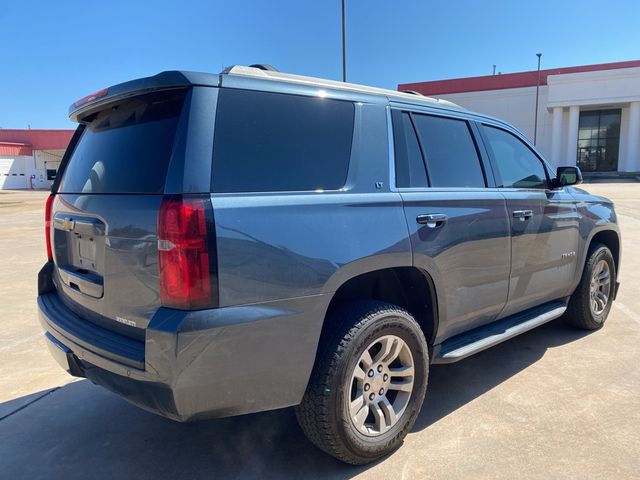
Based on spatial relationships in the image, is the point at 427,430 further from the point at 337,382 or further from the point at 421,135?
the point at 421,135

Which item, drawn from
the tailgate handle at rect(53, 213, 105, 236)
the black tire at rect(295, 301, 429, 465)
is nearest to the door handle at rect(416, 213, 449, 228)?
the black tire at rect(295, 301, 429, 465)

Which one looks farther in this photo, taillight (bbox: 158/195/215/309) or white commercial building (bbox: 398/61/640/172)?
white commercial building (bbox: 398/61/640/172)

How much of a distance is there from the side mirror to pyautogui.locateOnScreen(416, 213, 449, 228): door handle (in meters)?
1.74

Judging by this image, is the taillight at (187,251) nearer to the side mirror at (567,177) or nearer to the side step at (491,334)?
the side step at (491,334)

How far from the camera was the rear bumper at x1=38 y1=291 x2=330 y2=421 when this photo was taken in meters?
2.11

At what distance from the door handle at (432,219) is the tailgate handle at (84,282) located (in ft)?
5.81

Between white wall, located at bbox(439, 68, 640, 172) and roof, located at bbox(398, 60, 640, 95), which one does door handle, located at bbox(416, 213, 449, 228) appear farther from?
roof, located at bbox(398, 60, 640, 95)

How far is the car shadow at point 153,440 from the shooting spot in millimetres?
2729

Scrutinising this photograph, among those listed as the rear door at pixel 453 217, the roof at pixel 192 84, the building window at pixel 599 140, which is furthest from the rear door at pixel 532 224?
the building window at pixel 599 140

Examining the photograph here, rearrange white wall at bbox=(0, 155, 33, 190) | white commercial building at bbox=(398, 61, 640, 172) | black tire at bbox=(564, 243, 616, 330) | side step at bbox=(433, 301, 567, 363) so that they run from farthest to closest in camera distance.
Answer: white wall at bbox=(0, 155, 33, 190) < white commercial building at bbox=(398, 61, 640, 172) < black tire at bbox=(564, 243, 616, 330) < side step at bbox=(433, 301, 567, 363)

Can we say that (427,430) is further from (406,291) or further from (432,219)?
(432,219)

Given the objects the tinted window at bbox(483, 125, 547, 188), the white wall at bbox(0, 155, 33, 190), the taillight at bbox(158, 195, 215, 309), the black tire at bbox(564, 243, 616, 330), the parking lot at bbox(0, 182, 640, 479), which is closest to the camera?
the taillight at bbox(158, 195, 215, 309)

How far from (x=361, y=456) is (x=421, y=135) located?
197 cm

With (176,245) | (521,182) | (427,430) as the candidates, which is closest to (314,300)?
(176,245)
